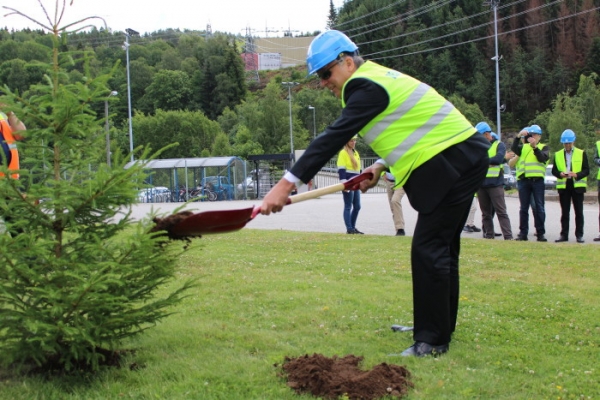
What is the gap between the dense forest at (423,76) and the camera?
7662 cm

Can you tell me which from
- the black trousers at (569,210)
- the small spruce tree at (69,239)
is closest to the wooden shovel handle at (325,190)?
the small spruce tree at (69,239)

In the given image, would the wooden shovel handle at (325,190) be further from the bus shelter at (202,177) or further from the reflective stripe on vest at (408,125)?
the bus shelter at (202,177)

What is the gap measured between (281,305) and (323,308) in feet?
1.33

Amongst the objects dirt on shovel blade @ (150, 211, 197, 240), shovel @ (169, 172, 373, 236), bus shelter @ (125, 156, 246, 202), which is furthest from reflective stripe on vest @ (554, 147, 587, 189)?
bus shelter @ (125, 156, 246, 202)

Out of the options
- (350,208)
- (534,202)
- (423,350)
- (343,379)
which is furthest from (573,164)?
(343,379)

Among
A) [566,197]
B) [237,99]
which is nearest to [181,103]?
→ [237,99]

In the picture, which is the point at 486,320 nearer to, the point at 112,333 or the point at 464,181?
the point at 464,181

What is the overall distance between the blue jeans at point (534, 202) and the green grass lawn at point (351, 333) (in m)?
3.41

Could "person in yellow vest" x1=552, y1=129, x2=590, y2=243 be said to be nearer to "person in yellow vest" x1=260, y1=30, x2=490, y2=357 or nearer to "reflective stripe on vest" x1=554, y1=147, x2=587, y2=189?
"reflective stripe on vest" x1=554, y1=147, x2=587, y2=189

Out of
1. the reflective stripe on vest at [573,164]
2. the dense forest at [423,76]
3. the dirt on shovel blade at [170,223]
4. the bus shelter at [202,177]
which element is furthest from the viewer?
the dense forest at [423,76]

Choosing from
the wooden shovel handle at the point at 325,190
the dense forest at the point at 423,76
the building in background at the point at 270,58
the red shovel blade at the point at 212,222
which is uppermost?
the building in background at the point at 270,58

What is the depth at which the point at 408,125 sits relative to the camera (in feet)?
14.0

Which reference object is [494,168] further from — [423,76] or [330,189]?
[423,76]

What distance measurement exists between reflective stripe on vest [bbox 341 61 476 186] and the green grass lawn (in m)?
1.35
